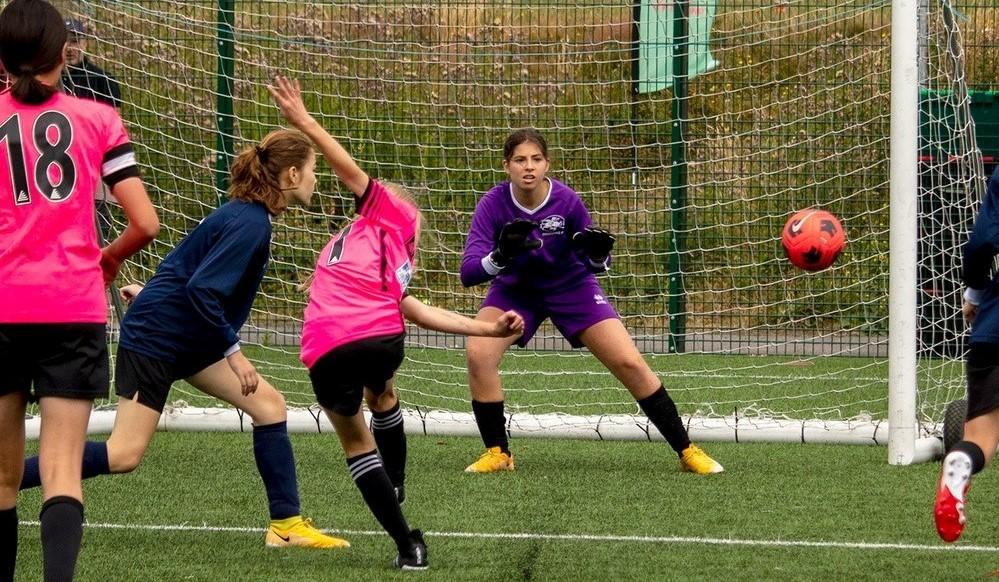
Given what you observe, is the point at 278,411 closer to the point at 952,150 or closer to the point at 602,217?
the point at 952,150

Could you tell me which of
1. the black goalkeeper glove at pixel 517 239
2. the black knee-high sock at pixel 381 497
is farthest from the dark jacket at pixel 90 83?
the black knee-high sock at pixel 381 497

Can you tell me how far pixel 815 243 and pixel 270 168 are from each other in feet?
9.35

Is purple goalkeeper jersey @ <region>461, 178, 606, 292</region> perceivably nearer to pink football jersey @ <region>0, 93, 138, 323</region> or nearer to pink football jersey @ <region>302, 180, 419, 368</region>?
pink football jersey @ <region>302, 180, 419, 368</region>

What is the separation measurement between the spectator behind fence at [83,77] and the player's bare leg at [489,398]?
8.38ft

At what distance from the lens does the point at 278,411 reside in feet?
17.3

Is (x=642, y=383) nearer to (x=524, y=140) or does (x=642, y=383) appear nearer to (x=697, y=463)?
(x=697, y=463)

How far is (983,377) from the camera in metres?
4.54

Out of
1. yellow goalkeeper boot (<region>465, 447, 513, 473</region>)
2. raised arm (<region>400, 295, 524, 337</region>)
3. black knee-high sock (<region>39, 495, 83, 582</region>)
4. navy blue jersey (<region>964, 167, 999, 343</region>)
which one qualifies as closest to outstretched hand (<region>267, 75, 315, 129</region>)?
raised arm (<region>400, 295, 524, 337</region>)

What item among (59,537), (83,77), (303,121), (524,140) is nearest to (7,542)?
(59,537)

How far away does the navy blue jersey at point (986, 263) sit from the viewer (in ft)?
14.5

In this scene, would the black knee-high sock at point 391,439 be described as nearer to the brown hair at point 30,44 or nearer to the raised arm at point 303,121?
the raised arm at point 303,121

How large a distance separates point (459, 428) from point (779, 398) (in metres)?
2.40

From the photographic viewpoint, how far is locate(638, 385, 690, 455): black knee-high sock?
6.78m

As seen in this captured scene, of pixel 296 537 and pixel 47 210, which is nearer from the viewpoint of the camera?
pixel 47 210
